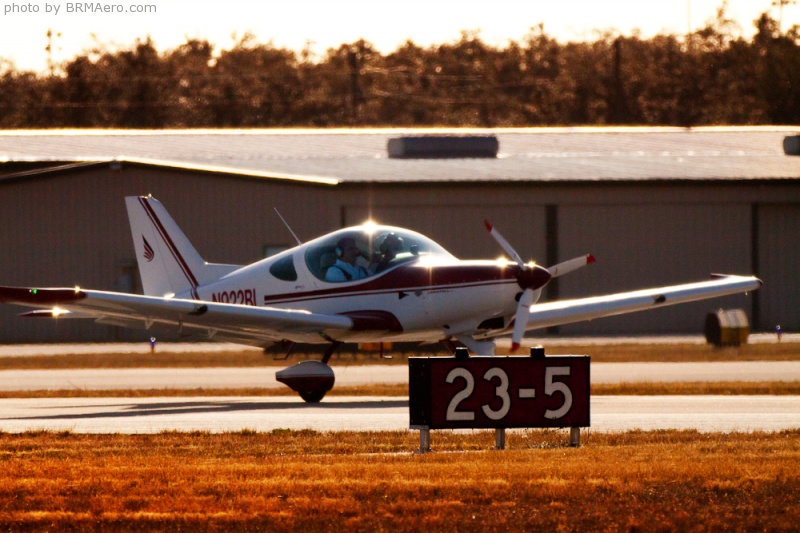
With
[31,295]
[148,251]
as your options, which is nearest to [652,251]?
[148,251]

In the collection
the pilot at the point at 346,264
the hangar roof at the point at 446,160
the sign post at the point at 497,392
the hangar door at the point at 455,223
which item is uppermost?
the hangar roof at the point at 446,160

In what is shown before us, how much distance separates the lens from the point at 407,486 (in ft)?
36.3

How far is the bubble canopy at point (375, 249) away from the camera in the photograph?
21500mm

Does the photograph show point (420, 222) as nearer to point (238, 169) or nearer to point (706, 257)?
point (238, 169)

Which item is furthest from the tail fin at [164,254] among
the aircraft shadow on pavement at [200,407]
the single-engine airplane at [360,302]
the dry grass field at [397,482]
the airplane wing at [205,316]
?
the dry grass field at [397,482]

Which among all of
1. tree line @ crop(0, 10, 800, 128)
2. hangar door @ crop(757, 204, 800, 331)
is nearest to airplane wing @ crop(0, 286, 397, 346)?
hangar door @ crop(757, 204, 800, 331)

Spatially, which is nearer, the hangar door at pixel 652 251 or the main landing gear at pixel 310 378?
the main landing gear at pixel 310 378

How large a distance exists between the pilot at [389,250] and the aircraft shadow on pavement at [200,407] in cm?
212

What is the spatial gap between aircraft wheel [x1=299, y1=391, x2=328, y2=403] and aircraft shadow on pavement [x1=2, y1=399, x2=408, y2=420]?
0.11 meters

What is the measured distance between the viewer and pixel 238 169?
149 ft

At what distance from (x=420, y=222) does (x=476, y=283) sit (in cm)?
2364

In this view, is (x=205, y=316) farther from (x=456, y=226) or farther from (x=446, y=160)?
(x=446, y=160)

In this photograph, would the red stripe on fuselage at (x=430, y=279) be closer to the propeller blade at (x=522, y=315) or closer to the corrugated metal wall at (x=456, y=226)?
the propeller blade at (x=522, y=315)

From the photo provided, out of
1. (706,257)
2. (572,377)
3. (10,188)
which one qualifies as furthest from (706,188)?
(572,377)
